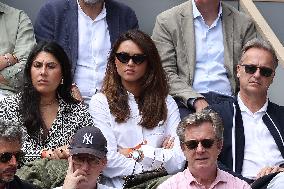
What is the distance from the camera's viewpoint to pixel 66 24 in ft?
17.5

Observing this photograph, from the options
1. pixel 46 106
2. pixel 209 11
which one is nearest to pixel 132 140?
pixel 46 106

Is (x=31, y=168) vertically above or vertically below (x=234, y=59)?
below

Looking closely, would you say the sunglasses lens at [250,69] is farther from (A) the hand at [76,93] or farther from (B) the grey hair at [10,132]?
(B) the grey hair at [10,132]

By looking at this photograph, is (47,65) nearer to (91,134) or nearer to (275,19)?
(91,134)

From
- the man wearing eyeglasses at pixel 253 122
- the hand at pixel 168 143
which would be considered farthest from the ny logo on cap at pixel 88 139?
the man wearing eyeglasses at pixel 253 122

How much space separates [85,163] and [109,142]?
0.82 meters

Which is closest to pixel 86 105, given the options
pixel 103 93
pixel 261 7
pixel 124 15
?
pixel 103 93

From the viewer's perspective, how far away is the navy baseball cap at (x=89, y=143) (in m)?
3.64

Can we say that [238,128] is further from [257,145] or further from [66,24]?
[66,24]

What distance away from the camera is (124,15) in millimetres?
5492

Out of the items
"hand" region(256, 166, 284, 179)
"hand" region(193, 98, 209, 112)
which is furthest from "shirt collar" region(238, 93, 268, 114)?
"hand" region(256, 166, 284, 179)

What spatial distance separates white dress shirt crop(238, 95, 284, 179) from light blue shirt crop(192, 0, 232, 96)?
66cm

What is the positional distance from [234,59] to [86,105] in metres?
1.22

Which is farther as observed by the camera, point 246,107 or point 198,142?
point 246,107
